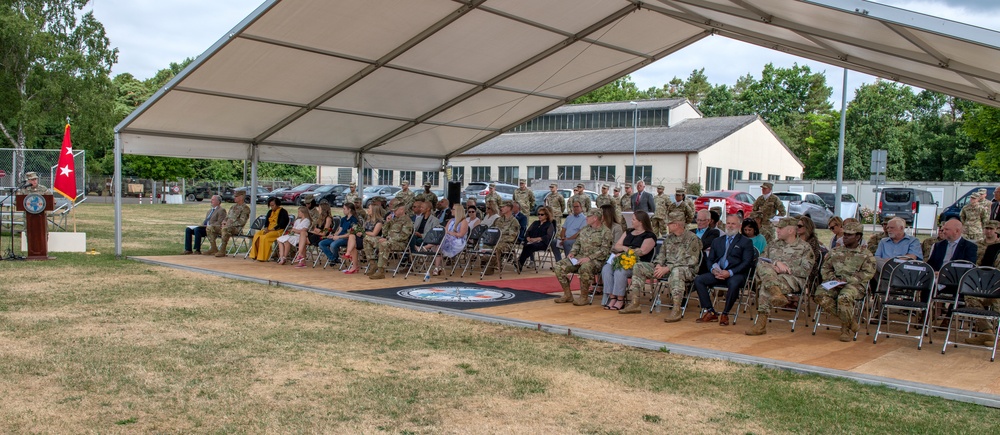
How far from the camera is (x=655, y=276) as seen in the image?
824 cm

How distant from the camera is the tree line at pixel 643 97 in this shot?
1177 inches

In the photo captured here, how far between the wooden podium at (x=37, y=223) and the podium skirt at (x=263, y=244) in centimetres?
327

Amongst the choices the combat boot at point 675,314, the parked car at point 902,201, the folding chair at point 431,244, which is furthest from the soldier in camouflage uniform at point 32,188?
the parked car at point 902,201

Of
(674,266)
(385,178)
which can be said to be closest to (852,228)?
(674,266)

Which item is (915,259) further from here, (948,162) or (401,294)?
(948,162)

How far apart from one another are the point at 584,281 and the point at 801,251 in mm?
2517

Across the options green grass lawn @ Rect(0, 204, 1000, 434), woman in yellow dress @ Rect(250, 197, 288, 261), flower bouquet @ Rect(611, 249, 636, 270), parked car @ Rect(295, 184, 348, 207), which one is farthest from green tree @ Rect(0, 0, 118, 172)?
flower bouquet @ Rect(611, 249, 636, 270)

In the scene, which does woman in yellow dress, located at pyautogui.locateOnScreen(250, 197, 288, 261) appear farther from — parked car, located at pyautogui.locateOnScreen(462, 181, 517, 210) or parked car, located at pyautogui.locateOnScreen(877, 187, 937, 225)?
parked car, located at pyautogui.locateOnScreen(877, 187, 937, 225)

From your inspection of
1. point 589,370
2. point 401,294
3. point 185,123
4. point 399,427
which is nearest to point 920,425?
point 589,370

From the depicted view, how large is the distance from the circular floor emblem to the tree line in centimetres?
1822

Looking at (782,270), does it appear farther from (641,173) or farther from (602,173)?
(602,173)

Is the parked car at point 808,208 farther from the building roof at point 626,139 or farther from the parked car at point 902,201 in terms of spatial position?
the building roof at point 626,139

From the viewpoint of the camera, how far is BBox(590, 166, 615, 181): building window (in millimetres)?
45312

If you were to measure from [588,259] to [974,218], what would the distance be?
24.9 feet
